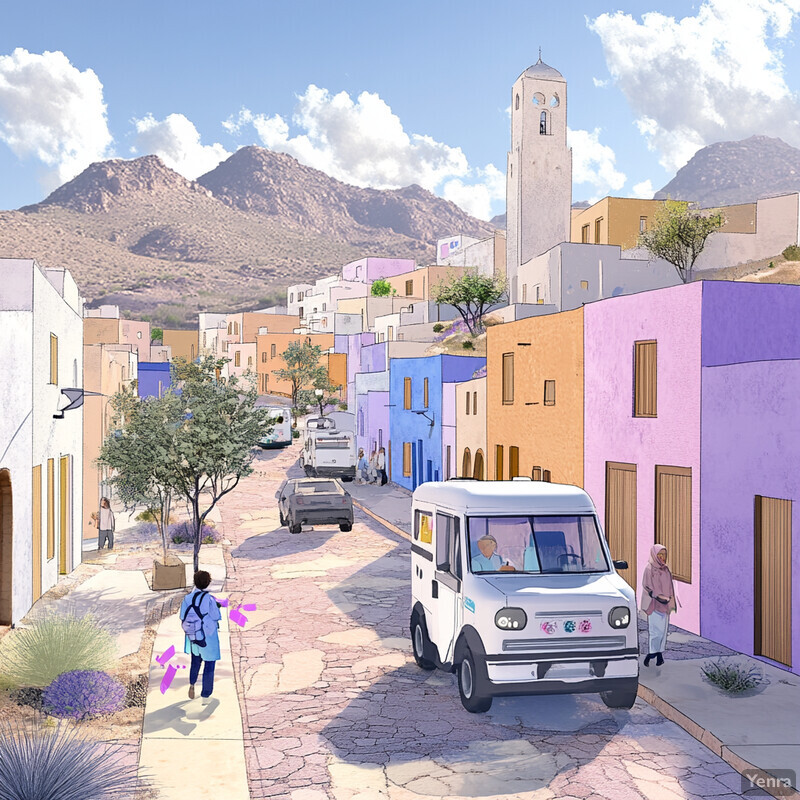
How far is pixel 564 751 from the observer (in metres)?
8.77

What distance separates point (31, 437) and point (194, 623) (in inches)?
261

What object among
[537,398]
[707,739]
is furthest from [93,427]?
[707,739]

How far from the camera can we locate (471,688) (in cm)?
962

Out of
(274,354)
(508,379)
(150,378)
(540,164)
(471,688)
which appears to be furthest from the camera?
(274,354)

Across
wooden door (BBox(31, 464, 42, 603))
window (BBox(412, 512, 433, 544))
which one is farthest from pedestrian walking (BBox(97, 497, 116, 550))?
window (BBox(412, 512, 433, 544))

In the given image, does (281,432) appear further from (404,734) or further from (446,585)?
(404,734)

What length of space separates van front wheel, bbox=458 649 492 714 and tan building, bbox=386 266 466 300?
60355 millimetres

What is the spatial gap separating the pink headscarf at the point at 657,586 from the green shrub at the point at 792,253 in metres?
37.8

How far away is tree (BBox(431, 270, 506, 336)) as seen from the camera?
57.9 meters

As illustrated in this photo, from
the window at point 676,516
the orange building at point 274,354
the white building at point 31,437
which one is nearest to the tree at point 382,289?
the orange building at point 274,354

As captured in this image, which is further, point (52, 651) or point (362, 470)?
point (362, 470)

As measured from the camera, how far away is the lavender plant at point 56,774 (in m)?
6.70

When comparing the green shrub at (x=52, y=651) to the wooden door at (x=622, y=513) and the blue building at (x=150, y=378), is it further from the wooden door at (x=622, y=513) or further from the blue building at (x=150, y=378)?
the blue building at (x=150, y=378)

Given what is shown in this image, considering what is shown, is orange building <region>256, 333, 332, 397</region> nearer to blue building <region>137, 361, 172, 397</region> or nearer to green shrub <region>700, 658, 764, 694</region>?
blue building <region>137, 361, 172, 397</region>
